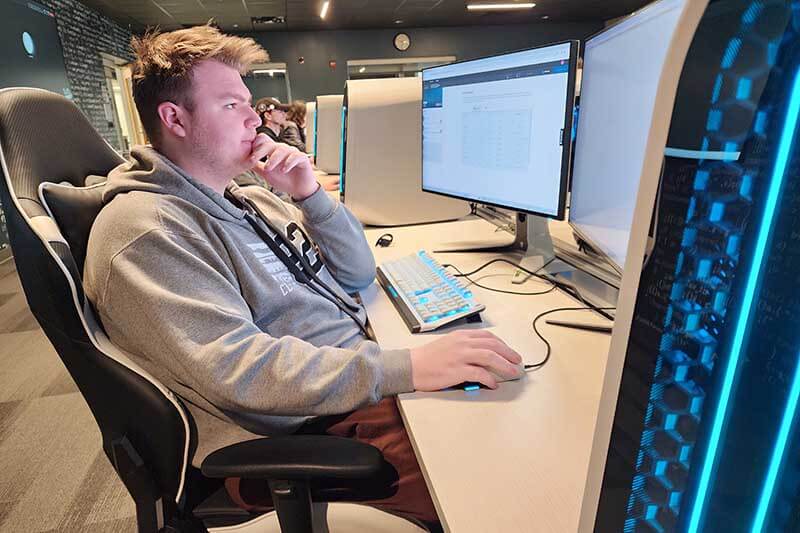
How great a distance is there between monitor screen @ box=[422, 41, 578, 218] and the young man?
0.47 metres

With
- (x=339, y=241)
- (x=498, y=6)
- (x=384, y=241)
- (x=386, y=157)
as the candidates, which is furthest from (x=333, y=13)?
(x=339, y=241)

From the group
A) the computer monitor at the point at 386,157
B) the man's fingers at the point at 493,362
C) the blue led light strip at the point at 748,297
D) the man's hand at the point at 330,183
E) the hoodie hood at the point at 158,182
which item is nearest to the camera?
the blue led light strip at the point at 748,297

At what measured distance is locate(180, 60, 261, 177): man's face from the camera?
3.23 ft

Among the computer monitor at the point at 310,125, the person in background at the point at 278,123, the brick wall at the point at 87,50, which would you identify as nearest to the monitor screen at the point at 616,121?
the person in background at the point at 278,123

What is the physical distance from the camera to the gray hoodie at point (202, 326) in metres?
0.73

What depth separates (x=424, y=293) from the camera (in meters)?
1.07

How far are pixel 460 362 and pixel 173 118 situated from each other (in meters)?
→ 0.73

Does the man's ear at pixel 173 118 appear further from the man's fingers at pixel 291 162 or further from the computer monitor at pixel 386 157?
the computer monitor at pixel 386 157

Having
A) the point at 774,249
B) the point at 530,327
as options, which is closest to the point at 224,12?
the point at 530,327

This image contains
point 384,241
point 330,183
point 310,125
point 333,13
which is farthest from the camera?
point 333,13

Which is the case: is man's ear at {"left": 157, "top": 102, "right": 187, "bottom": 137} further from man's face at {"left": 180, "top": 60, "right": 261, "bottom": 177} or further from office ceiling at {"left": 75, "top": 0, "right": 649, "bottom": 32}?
office ceiling at {"left": 75, "top": 0, "right": 649, "bottom": 32}

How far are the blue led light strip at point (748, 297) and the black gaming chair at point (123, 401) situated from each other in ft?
1.46

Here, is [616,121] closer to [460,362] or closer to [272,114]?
[460,362]

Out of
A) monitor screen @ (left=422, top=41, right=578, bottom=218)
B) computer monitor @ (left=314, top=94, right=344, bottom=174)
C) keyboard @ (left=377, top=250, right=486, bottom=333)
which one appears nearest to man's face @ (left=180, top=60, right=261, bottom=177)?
keyboard @ (left=377, top=250, right=486, bottom=333)
